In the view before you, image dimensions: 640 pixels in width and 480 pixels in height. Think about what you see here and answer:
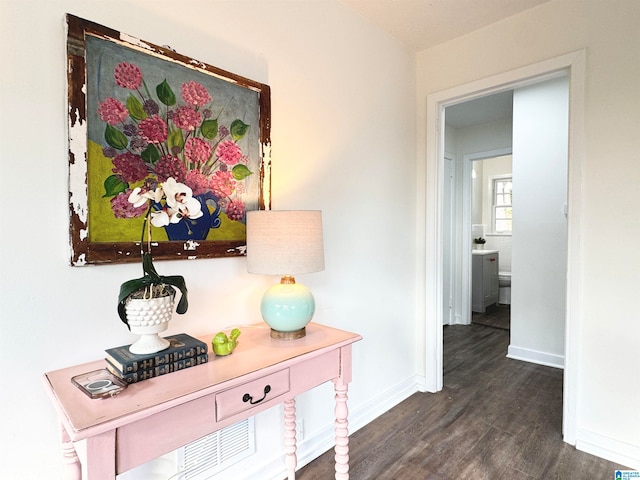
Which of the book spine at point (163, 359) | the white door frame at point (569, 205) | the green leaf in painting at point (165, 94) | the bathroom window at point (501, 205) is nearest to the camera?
the book spine at point (163, 359)

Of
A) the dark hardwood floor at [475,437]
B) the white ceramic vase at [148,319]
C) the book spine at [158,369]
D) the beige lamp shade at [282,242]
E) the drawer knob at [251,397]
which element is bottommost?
the dark hardwood floor at [475,437]

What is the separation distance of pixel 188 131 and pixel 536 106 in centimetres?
316

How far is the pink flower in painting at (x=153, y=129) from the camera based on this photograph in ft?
4.21

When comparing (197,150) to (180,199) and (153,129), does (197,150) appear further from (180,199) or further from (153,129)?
(180,199)

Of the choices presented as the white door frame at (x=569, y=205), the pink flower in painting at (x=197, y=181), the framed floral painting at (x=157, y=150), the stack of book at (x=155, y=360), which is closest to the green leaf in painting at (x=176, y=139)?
the framed floral painting at (x=157, y=150)

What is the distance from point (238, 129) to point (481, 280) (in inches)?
176

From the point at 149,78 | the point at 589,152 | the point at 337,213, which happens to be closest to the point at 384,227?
the point at 337,213

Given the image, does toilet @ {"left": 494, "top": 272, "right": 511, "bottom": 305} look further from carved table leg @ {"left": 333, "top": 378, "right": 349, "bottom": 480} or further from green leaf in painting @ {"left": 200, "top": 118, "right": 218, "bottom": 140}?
green leaf in painting @ {"left": 200, "top": 118, "right": 218, "bottom": 140}

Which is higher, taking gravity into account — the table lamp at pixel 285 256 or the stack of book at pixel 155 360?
the table lamp at pixel 285 256

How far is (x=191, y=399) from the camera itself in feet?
3.14

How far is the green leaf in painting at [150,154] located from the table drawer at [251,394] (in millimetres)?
849

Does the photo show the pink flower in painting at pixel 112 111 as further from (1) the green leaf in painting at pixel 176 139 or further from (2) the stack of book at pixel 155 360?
(2) the stack of book at pixel 155 360

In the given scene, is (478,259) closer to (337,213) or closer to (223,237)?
(337,213)

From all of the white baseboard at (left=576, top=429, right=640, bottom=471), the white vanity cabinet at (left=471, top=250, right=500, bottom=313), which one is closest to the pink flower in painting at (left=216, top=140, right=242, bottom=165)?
the white baseboard at (left=576, top=429, right=640, bottom=471)
